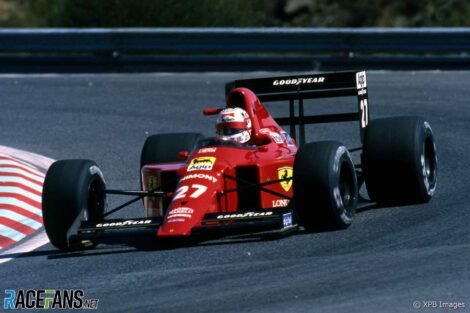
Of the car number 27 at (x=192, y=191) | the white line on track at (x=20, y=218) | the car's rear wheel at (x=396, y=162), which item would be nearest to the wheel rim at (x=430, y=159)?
the car's rear wheel at (x=396, y=162)

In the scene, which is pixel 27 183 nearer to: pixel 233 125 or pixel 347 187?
pixel 233 125

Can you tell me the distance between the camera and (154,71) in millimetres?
20453

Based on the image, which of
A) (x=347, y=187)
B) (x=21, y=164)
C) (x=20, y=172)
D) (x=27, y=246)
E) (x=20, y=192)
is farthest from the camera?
(x=21, y=164)

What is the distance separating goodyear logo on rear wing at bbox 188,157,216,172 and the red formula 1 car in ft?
0.04

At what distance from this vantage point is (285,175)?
9.95 meters

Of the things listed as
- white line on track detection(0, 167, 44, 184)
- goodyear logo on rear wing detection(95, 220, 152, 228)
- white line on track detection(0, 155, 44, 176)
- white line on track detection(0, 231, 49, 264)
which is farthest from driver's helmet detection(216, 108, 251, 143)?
white line on track detection(0, 155, 44, 176)

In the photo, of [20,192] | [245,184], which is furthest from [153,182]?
[20,192]

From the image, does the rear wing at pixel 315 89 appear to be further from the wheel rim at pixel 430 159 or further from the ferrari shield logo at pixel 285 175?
the ferrari shield logo at pixel 285 175

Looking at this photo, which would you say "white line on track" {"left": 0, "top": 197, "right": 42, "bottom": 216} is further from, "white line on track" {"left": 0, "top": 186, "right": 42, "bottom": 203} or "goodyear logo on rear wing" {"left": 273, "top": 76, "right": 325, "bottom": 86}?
"goodyear logo on rear wing" {"left": 273, "top": 76, "right": 325, "bottom": 86}

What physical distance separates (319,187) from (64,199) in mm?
1990

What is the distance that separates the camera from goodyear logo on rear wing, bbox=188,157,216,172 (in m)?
9.55

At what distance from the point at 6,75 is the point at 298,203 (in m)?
12.2

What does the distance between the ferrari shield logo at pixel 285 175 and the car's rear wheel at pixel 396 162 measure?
2.34ft

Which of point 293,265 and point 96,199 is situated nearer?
point 293,265
